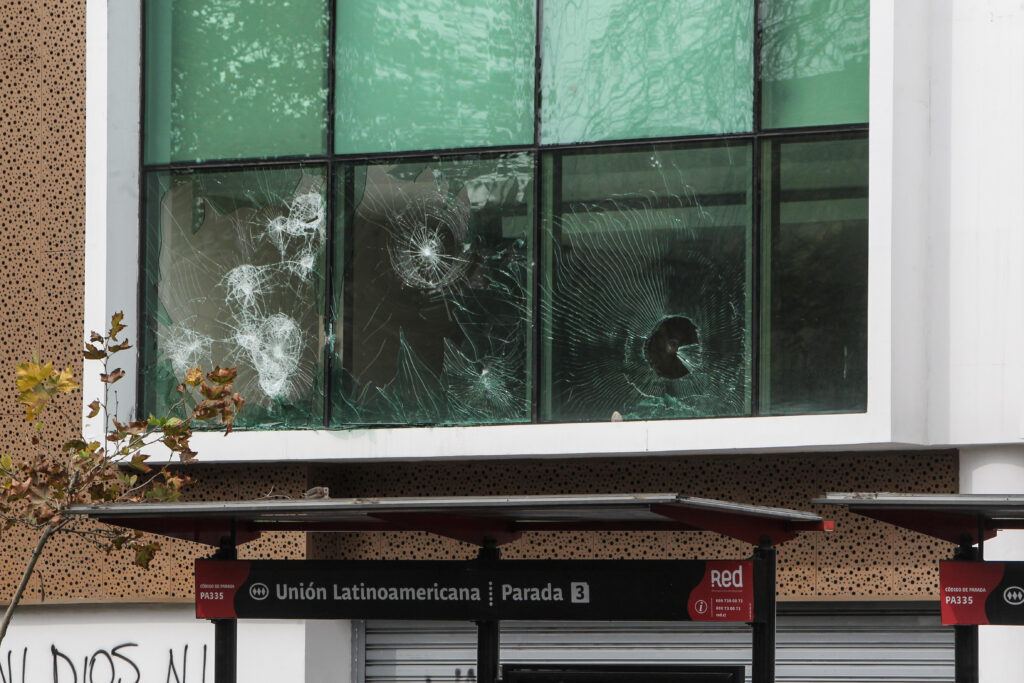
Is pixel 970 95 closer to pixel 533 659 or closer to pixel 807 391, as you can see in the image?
pixel 807 391

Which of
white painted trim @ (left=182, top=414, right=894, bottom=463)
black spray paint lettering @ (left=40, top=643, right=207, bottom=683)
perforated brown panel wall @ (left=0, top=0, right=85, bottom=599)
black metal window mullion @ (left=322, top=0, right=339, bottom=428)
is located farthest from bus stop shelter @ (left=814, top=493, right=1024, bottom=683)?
perforated brown panel wall @ (left=0, top=0, right=85, bottom=599)

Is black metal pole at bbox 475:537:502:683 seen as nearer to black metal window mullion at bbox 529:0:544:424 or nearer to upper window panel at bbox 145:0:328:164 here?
black metal window mullion at bbox 529:0:544:424

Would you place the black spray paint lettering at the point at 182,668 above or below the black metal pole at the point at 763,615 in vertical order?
below

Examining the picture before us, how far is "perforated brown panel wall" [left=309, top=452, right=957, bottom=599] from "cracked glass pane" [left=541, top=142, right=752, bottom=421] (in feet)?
1.73

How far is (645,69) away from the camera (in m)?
13.3

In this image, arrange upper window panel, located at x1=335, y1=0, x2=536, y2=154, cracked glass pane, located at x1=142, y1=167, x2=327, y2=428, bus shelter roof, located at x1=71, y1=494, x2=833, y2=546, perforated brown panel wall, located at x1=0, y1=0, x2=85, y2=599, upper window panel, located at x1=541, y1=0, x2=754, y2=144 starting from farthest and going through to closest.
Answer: perforated brown panel wall, located at x1=0, y1=0, x2=85, y2=599 → cracked glass pane, located at x1=142, y1=167, x2=327, y2=428 → upper window panel, located at x1=335, y1=0, x2=536, y2=154 → upper window panel, located at x1=541, y1=0, x2=754, y2=144 → bus shelter roof, located at x1=71, y1=494, x2=833, y2=546

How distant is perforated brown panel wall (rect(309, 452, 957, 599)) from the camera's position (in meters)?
12.9

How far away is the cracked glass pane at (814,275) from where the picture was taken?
12711 millimetres

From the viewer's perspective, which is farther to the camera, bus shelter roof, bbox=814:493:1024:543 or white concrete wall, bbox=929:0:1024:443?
white concrete wall, bbox=929:0:1024:443

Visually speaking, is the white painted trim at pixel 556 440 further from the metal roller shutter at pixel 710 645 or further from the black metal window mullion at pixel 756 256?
the metal roller shutter at pixel 710 645

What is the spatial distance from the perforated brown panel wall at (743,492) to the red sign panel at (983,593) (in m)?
3.80

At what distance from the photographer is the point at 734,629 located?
13625 mm

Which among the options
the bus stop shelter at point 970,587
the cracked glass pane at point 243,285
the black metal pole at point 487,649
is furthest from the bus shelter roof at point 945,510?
the cracked glass pane at point 243,285

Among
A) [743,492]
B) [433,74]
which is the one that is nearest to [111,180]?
[433,74]
